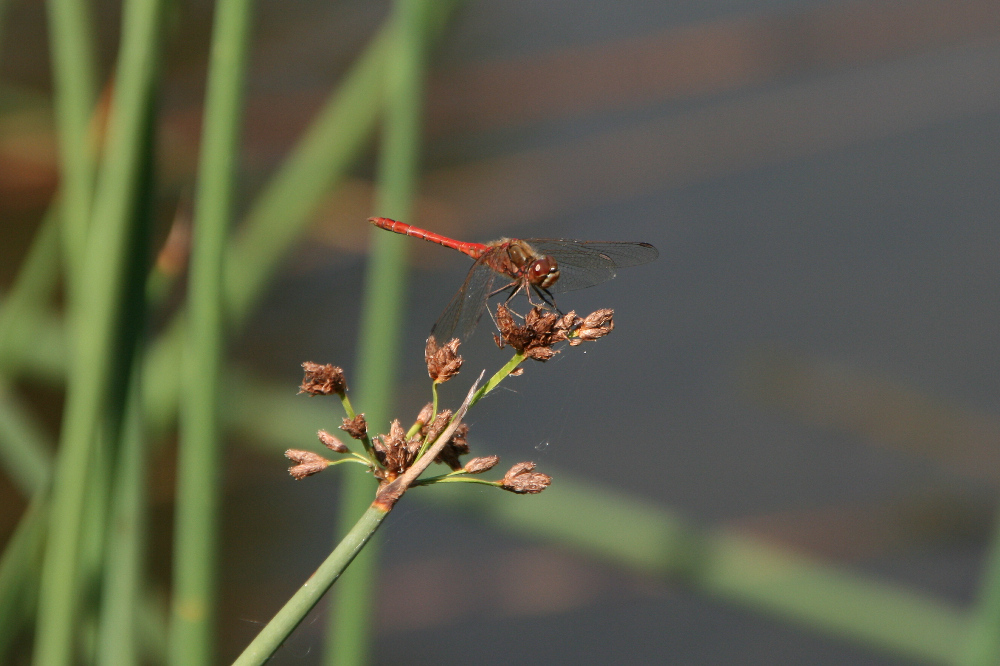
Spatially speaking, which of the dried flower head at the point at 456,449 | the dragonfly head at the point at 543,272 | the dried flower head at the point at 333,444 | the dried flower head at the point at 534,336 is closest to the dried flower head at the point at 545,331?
the dried flower head at the point at 534,336

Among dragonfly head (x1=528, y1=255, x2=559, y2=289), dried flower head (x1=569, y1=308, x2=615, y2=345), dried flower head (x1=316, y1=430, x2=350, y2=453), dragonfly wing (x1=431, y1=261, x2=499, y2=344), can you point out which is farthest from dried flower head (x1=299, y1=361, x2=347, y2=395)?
dragonfly head (x1=528, y1=255, x2=559, y2=289)

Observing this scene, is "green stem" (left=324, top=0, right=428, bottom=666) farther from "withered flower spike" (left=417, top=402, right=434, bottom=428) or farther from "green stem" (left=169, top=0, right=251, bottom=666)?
"withered flower spike" (left=417, top=402, right=434, bottom=428)

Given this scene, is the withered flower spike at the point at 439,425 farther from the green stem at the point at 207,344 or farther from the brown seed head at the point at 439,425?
the green stem at the point at 207,344

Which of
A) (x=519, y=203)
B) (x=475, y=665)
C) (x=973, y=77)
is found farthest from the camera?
(x=973, y=77)

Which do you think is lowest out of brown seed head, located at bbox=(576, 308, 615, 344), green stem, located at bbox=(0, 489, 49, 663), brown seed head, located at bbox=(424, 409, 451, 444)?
green stem, located at bbox=(0, 489, 49, 663)

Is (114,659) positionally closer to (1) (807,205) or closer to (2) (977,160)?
(1) (807,205)

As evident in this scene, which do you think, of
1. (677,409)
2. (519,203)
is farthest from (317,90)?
(677,409)

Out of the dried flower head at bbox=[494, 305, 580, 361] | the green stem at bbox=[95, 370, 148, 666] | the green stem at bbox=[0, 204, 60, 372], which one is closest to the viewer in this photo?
the dried flower head at bbox=[494, 305, 580, 361]
